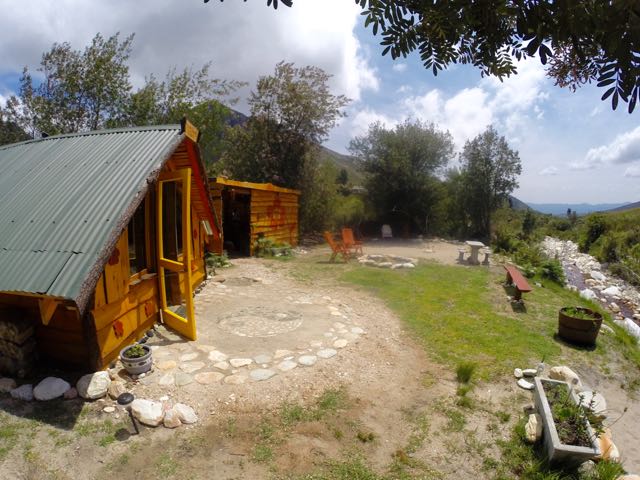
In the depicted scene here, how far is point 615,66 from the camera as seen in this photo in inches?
58.2

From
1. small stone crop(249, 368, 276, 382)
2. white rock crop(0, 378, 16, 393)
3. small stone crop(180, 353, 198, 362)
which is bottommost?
small stone crop(249, 368, 276, 382)

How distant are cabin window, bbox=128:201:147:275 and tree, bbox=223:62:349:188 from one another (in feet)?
41.3

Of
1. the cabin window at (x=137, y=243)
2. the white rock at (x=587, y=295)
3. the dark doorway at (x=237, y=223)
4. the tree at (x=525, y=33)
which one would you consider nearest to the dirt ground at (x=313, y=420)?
the cabin window at (x=137, y=243)

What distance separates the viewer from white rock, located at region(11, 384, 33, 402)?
3.71 meters

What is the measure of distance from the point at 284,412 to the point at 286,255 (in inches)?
374

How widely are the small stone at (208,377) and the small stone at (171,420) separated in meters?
0.64

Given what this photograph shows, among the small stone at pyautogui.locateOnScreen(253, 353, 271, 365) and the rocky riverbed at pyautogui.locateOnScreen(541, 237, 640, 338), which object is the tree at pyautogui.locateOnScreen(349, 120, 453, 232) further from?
the small stone at pyautogui.locateOnScreen(253, 353, 271, 365)

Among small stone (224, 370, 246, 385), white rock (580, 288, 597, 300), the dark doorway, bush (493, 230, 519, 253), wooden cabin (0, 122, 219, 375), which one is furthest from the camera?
bush (493, 230, 519, 253)

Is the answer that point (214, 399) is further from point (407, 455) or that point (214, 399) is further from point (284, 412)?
point (407, 455)

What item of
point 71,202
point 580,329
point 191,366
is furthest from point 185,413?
point 580,329

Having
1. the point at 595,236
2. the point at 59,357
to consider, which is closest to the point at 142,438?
the point at 59,357

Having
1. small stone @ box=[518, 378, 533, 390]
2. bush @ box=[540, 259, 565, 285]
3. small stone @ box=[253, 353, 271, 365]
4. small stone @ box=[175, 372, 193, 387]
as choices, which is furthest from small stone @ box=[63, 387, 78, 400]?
bush @ box=[540, 259, 565, 285]

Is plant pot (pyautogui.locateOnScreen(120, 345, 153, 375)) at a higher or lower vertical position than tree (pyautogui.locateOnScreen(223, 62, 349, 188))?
lower

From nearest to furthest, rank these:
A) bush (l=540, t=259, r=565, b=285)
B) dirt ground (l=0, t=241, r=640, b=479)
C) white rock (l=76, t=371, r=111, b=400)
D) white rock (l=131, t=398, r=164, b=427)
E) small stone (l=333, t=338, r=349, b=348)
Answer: dirt ground (l=0, t=241, r=640, b=479) < white rock (l=131, t=398, r=164, b=427) < white rock (l=76, t=371, r=111, b=400) < small stone (l=333, t=338, r=349, b=348) < bush (l=540, t=259, r=565, b=285)
